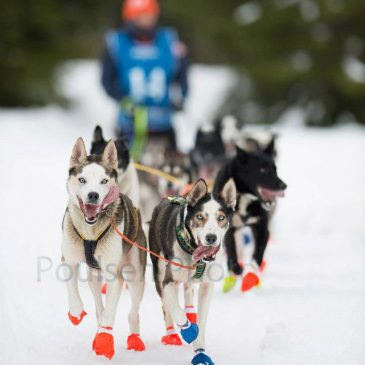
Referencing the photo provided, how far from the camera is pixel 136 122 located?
7.43 m

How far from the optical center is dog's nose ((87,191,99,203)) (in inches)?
141

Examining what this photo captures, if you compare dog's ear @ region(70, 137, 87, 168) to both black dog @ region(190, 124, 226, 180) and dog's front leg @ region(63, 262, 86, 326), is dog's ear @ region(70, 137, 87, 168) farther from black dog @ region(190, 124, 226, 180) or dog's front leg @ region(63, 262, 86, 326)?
black dog @ region(190, 124, 226, 180)

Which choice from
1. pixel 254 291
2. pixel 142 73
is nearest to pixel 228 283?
pixel 254 291

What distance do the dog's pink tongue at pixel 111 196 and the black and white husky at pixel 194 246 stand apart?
0.33 m

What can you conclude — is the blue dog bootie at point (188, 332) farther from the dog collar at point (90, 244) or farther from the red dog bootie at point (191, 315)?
the dog collar at point (90, 244)

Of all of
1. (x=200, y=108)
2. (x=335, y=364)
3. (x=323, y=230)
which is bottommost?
(x=335, y=364)

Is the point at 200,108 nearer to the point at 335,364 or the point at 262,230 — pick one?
the point at 262,230

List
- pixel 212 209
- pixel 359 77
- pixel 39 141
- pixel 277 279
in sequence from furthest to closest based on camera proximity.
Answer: pixel 359 77 → pixel 39 141 → pixel 277 279 → pixel 212 209

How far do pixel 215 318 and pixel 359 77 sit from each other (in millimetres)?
13729

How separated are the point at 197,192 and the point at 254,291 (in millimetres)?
1748

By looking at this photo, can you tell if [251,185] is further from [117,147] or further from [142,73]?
[142,73]

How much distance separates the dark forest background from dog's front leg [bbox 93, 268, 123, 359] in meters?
12.6

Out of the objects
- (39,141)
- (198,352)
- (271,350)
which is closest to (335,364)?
(271,350)

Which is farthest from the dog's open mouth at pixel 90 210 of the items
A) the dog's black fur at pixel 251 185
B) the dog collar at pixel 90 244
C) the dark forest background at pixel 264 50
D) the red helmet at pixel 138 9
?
the dark forest background at pixel 264 50
